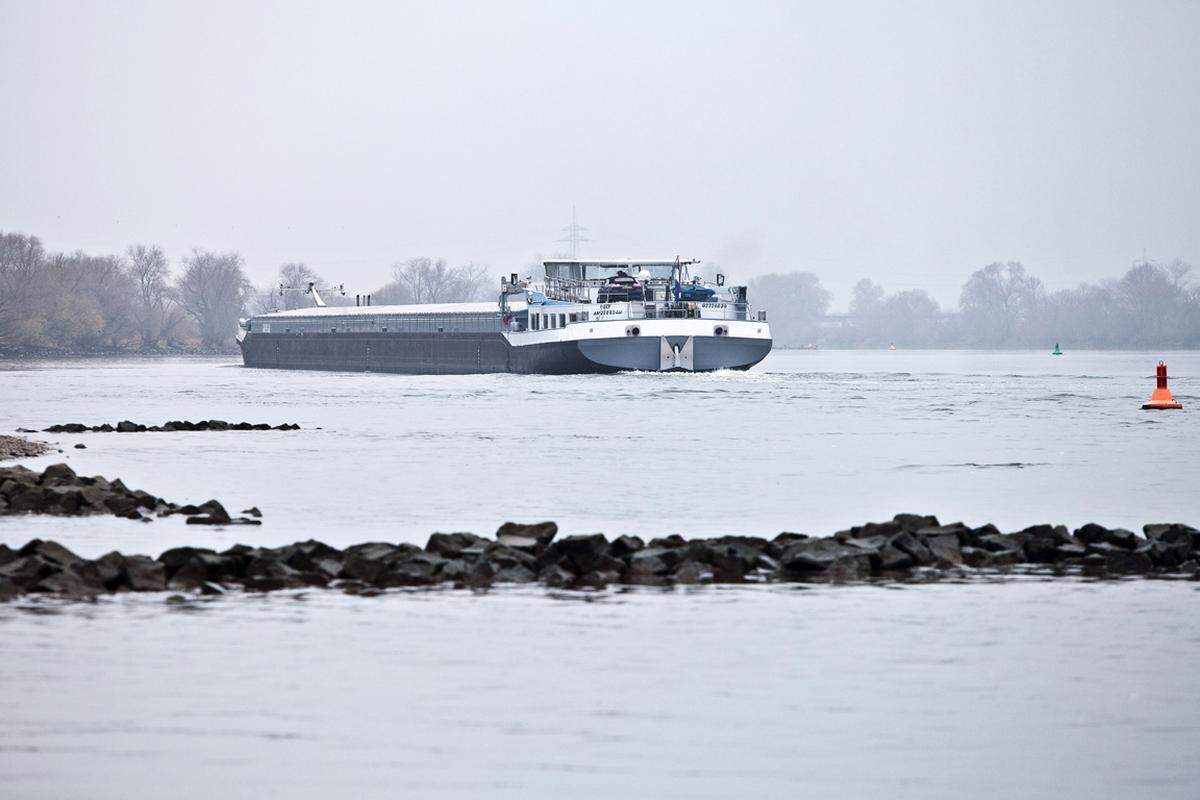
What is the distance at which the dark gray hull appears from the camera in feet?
254

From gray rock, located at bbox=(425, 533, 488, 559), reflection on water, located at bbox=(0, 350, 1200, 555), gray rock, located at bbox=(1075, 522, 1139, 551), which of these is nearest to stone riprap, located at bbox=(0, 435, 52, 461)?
reflection on water, located at bbox=(0, 350, 1200, 555)

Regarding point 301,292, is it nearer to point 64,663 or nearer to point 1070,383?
point 1070,383

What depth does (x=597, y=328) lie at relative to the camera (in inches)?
3051

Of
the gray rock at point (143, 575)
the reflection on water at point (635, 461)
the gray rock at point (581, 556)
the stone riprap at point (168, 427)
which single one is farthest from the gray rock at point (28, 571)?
the stone riprap at point (168, 427)

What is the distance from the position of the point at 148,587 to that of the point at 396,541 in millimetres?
3960

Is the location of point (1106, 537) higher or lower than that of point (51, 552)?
lower

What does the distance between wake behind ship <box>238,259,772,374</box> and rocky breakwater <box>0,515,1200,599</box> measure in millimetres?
60139

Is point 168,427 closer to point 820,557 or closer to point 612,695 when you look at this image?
point 820,557

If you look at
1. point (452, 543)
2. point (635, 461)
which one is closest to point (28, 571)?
point (452, 543)

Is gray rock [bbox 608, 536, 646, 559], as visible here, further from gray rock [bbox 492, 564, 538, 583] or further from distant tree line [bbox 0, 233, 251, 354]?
distant tree line [bbox 0, 233, 251, 354]

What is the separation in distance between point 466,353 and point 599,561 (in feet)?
278

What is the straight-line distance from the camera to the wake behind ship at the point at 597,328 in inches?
3044

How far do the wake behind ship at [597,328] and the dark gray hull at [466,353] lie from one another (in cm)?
6

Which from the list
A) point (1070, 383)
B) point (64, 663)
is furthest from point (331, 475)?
point (1070, 383)
